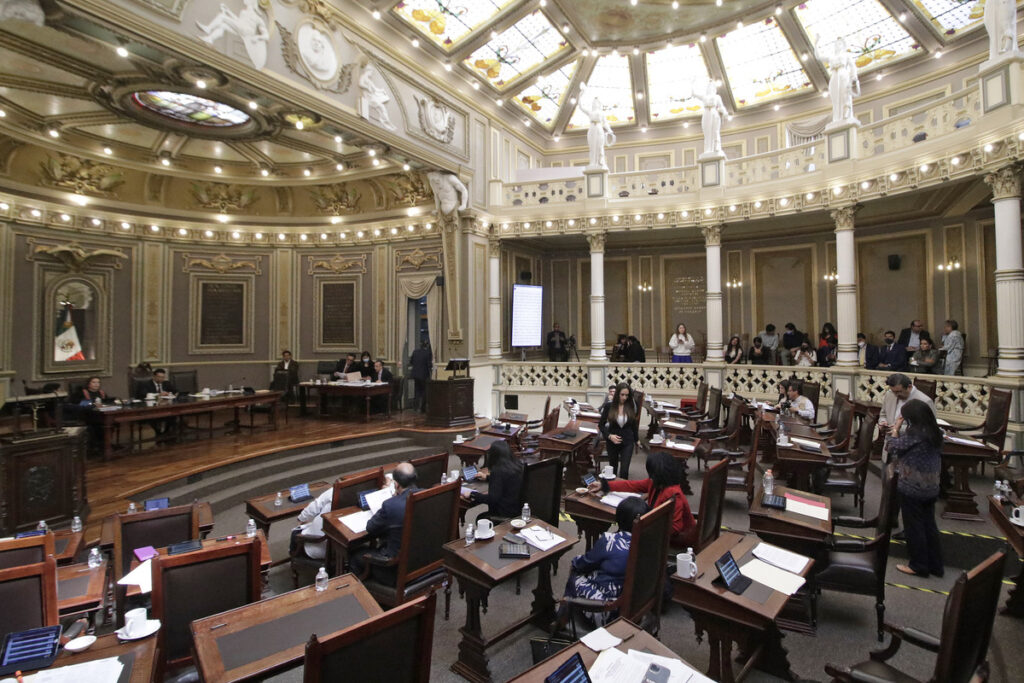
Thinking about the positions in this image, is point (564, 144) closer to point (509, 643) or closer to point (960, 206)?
point (960, 206)

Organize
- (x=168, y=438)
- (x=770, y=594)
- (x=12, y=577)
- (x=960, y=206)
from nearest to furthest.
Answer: (x=12, y=577) → (x=770, y=594) → (x=168, y=438) → (x=960, y=206)

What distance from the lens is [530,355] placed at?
1411cm

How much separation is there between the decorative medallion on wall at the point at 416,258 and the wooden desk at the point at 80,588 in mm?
9122

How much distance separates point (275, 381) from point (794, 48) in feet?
46.6

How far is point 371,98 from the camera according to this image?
8695 mm

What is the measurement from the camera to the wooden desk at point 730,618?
258 centimetres

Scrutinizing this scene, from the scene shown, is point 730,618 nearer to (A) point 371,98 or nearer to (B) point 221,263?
(A) point 371,98

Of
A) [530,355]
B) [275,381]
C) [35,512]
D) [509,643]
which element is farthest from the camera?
[530,355]

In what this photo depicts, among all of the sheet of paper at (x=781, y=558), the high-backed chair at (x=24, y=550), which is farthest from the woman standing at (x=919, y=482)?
the high-backed chair at (x=24, y=550)

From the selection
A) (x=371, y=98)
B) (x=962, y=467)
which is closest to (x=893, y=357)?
(x=962, y=467)

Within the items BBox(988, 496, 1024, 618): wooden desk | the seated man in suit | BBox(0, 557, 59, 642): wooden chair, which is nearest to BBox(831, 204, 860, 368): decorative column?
BBox(988, 496, 1024, 618): wooden desk

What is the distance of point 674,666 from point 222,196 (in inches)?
539

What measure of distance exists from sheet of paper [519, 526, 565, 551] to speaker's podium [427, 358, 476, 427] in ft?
20.1

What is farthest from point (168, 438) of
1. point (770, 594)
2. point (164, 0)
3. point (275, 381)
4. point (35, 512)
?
point (770, 594)
